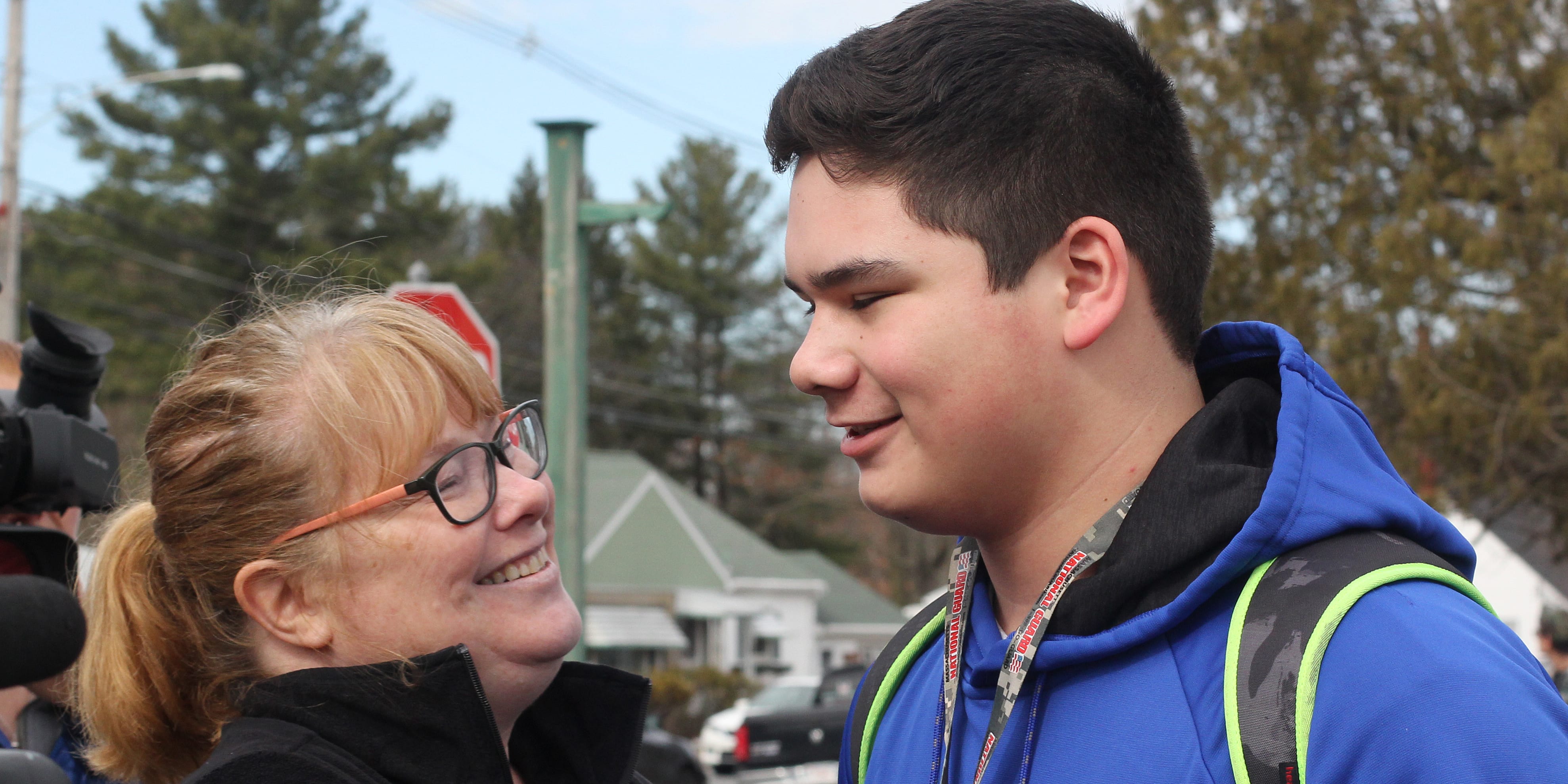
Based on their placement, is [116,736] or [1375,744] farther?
[116,736]

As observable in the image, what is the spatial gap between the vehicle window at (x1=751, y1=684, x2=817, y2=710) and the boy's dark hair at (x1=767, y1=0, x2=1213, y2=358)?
20541mm

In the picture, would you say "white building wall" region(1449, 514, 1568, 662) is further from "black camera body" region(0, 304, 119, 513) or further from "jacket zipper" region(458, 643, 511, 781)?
"jacket zipper" region(458, 643, 511, 781)

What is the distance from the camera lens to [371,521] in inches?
85.5

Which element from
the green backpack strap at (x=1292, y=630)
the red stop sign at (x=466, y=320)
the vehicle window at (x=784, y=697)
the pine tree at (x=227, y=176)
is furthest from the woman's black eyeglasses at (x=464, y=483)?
the pine tree at (x=227, y=176)

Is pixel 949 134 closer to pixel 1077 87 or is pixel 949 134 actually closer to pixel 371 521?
pixel 1077 87

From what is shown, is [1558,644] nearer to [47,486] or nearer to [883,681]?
[883,681]

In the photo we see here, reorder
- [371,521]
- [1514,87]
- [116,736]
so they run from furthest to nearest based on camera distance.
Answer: [1514,87] < [116,736] < [371,521]

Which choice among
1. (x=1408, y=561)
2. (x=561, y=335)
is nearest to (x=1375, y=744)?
(x=1408, y=561)

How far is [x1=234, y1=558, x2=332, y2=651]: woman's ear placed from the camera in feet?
7.13

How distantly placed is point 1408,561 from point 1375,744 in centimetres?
25

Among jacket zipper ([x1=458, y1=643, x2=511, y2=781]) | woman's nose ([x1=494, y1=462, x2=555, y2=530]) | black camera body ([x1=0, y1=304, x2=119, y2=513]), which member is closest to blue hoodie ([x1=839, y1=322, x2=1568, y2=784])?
→ jacket zipper ([x1=458, y1=643, x2=511, y2=781])

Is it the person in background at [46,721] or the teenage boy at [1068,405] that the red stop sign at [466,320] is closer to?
the person in background at [46,721]

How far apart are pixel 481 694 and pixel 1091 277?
1075 mm

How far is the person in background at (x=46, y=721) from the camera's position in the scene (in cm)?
290
